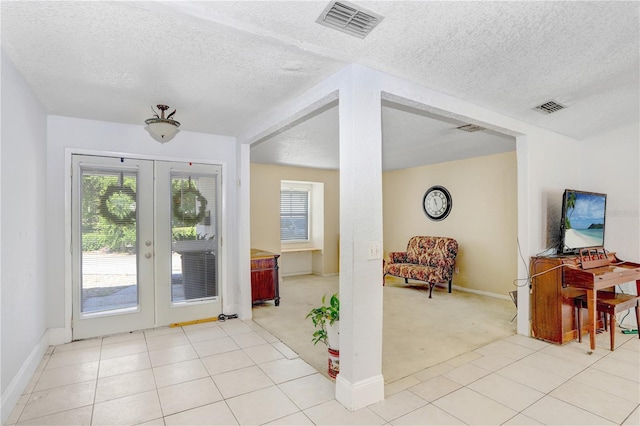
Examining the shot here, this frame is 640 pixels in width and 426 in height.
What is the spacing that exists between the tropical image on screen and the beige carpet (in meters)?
1.18

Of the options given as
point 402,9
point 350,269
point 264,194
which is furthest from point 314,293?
point 402,9

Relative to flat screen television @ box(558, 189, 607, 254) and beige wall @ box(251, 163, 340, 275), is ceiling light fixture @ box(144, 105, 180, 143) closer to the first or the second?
beige wall @ box(251, 163, 340, 275)

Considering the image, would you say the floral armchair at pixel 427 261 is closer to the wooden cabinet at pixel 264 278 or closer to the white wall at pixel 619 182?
the wooden cabinet at pixel 264 278

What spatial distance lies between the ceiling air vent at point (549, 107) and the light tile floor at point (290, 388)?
2290 millimetres

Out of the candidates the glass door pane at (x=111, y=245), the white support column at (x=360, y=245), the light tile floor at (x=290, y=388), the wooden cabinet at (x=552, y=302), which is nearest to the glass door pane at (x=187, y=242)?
the glass door pane at (x=111, y=245)

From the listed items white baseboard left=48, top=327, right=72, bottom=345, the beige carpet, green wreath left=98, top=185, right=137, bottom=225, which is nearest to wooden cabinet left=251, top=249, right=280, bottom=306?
the beige carpet

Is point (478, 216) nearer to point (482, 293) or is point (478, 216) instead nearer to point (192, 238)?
point (482, 293)

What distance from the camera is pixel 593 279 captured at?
2979mm

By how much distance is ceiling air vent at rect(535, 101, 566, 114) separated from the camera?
10.2 feet

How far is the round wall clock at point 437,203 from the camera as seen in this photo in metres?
6.07

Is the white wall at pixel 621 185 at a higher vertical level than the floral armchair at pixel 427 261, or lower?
higher

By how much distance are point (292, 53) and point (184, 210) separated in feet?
8.32

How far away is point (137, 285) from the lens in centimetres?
374

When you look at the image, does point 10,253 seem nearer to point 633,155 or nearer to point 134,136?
point 134,136
